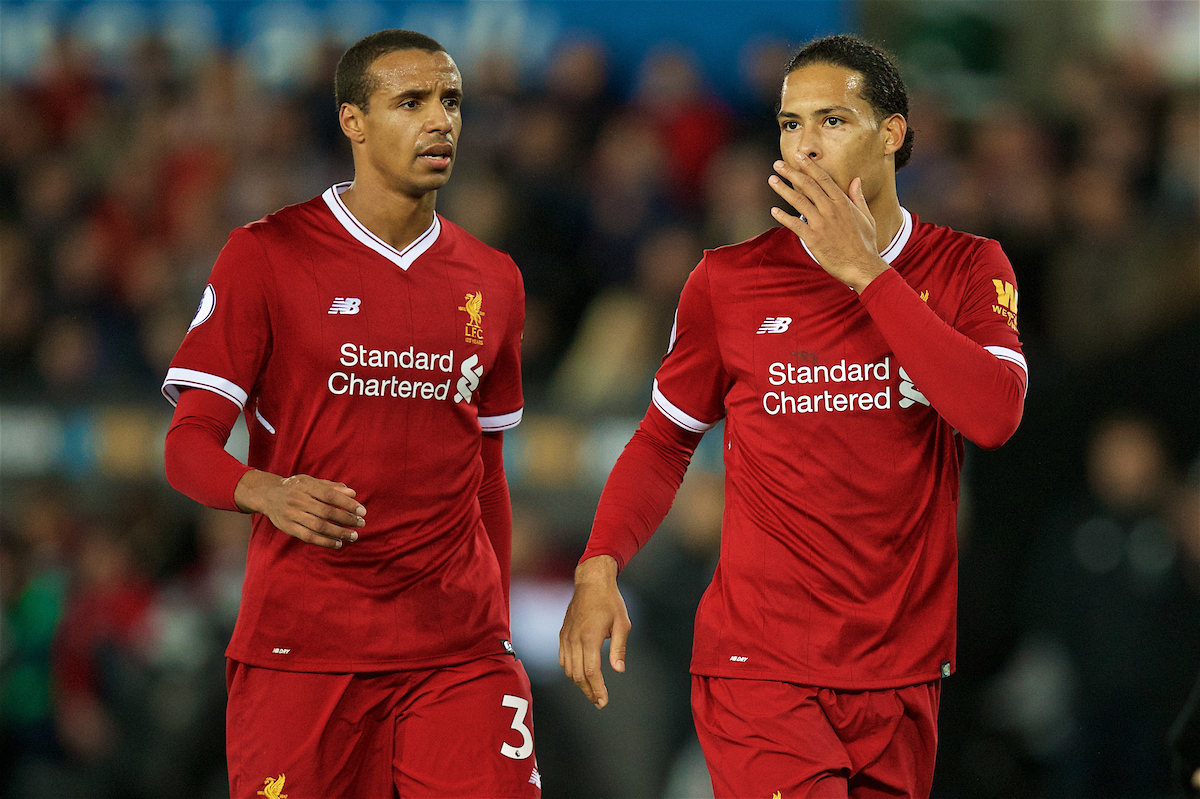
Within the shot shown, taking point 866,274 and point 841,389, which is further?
point 841,389

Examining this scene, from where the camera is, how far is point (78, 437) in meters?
8.38

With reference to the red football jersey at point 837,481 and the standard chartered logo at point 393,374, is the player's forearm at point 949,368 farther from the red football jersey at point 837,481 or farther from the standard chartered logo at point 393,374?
the standard chartered logo at point 393,374

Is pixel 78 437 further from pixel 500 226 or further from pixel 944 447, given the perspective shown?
pixel 944 447

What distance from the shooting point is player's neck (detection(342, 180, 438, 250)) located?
3.87m

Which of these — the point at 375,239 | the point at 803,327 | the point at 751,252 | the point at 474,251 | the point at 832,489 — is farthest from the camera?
the point at 474,251

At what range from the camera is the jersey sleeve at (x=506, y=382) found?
4.03 meters

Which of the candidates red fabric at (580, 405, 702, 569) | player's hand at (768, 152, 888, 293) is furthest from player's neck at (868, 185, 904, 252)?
red fabric at (580, 405, 702, 569)

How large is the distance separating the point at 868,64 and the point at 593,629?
147cm

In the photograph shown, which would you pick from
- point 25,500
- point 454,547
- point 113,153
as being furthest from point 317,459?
point 113,153

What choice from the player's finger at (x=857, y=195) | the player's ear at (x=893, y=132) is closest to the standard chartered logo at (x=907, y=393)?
the player's finger at (x=857, y=195)

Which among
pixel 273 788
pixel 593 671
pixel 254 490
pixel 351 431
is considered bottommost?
pixel 273 788

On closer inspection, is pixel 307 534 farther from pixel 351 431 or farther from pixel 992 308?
pixel 992 308

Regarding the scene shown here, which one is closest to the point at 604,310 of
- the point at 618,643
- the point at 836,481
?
the point at 836,481

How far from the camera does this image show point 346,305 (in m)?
3.72
